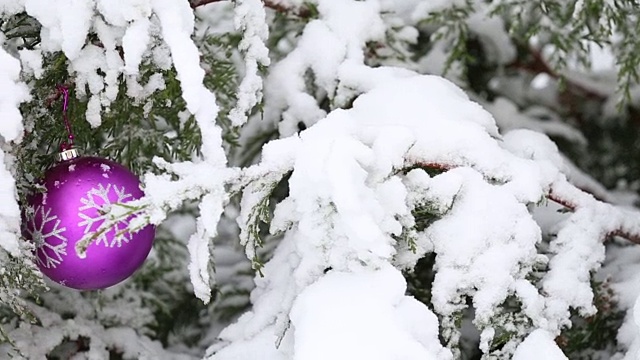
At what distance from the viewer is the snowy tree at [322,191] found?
0.84 metres

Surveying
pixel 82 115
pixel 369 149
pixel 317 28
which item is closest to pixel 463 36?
pixel 317 28

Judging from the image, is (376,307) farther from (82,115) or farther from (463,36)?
(463,36)

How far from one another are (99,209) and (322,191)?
0.25 m

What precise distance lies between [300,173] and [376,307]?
0.54 ft

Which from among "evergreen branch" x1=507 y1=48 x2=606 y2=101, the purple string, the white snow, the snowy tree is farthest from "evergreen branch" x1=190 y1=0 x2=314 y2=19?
"evergreen branch" x1=507 y1=48 x2=606 y2=101

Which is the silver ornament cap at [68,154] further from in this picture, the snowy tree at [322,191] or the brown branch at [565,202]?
the brown branch at [565,202]

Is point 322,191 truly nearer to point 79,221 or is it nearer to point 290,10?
point 79,221

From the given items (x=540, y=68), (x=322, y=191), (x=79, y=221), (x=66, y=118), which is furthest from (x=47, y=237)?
(x=540, y=68)

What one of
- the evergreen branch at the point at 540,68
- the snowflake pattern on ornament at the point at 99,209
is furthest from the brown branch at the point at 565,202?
the evergreen branch at the point at 540,68

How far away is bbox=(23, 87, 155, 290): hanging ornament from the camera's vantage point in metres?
0.90

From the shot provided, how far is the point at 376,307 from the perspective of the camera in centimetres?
84

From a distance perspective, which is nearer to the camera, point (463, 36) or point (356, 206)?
point (356, 206)

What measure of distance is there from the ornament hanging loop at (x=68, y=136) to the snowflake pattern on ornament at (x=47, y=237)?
0.24 feet

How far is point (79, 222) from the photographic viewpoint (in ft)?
2.95
